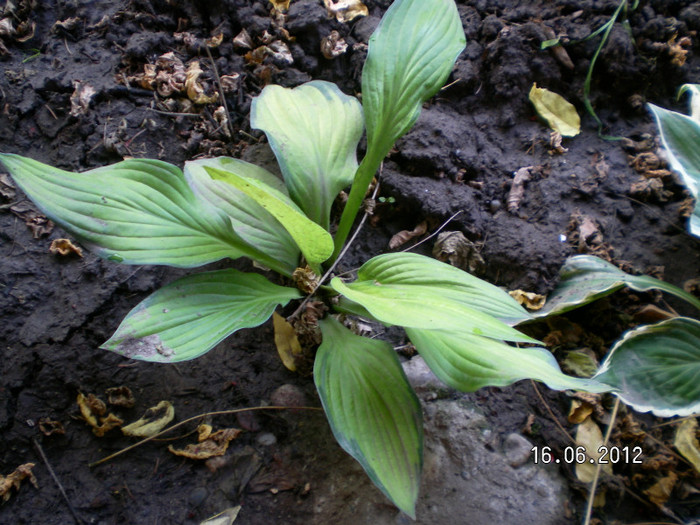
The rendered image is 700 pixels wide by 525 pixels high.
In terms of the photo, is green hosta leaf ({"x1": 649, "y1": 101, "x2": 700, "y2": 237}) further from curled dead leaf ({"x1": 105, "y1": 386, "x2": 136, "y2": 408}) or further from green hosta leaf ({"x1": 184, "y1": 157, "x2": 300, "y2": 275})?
curled dead leaf ({"x1": 105, "y1": 386, "x2": 136, "y2": 408})

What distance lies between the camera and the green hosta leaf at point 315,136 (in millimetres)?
1187

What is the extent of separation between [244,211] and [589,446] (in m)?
1.07

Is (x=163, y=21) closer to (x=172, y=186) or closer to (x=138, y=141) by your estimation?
(x=138, y=141)

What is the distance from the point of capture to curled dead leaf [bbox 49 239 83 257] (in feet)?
3.87

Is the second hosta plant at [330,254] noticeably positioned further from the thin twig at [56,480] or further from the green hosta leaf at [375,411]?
the thin twig at [56,480]

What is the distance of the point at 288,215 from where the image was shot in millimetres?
890

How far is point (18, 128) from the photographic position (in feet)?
4.45

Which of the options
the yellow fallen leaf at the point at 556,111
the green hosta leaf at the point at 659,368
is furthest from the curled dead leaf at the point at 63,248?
the yellow fallen leaf at the point at 556,111

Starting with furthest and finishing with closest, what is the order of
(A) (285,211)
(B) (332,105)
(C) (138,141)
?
(C) (138,141) → (B) (332,105) → (A) (285,211)

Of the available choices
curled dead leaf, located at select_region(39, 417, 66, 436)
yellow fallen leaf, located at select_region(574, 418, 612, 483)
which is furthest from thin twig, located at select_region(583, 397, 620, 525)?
curled dead leaf, located at select_region(39, 417, 66, 436)

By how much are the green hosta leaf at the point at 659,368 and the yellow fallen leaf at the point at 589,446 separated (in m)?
0.15

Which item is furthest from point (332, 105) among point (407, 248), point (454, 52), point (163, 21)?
point (163, 21)

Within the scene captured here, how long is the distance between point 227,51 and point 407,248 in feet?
3.07

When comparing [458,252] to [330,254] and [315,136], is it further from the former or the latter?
[315,136]
